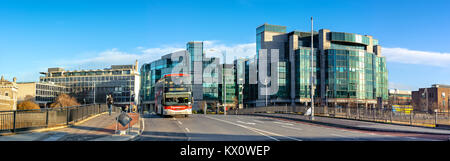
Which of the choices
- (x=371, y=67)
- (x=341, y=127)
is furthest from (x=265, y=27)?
(x=341, y=127)

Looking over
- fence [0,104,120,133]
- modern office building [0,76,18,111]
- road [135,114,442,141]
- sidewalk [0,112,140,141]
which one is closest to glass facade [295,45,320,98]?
modern office building [0,76,18,111]

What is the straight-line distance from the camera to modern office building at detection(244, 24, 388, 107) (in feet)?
307

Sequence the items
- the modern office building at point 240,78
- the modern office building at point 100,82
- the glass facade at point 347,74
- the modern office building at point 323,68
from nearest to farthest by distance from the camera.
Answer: the glass facade at point 347,74 < the modern office building at point 323,68 < the modern office building at point 240,78 < the modern office building at point 100,82

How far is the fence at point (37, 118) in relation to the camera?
17.1 meters

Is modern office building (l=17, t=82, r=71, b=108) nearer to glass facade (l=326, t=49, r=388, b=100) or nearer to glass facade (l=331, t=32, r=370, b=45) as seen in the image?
glass facade (l=326, t=49, r=388, b=100)

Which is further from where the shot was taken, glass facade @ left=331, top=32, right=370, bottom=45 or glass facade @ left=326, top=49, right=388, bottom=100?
glass facade @ left=331, top=32, right=370, bottom=45

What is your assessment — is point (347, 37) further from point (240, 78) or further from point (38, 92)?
point (38, 92)

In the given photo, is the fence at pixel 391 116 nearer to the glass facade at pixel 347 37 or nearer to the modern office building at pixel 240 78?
the glass facade at pixel 347 37

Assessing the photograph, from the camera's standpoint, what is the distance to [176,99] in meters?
33.0

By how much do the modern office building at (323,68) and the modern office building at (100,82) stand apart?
7838 cm

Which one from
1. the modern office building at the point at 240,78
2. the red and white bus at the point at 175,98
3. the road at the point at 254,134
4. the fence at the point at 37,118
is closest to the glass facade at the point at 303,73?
the modern office building at the point at 240,78

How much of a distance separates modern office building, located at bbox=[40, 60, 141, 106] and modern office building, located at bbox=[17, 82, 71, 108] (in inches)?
353

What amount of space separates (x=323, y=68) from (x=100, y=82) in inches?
4451
